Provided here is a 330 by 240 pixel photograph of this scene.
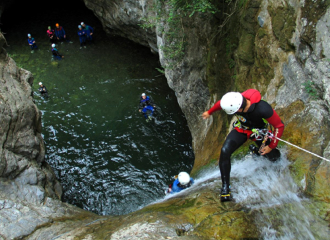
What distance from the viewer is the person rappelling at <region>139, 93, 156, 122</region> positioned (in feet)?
37.2

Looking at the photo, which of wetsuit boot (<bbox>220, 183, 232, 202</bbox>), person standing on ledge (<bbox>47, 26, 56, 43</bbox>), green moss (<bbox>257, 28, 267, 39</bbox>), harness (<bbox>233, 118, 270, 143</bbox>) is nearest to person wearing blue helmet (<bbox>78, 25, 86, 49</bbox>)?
person standing on ledge (<bbox>47, 26, 56, 43</bbox>)

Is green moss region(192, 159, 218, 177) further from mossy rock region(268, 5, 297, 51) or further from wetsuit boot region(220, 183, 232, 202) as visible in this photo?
mossy rock region(268, 5, 297, 51)

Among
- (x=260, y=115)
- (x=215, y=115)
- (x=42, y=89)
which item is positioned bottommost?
(x=215, y=115)

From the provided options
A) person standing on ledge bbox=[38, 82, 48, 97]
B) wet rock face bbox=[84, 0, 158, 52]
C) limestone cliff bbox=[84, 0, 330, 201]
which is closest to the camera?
limestone cliff bbox=[84, 0, 330, 201]

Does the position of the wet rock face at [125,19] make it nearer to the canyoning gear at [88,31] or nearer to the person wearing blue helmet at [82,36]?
the canyoning gear at [88,31]

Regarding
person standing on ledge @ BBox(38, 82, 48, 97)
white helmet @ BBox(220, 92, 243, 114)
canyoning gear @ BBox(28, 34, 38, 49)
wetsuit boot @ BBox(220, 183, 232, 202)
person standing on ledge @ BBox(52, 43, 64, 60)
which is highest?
canyoning gear @ BBox(28, 34, 38, 49)

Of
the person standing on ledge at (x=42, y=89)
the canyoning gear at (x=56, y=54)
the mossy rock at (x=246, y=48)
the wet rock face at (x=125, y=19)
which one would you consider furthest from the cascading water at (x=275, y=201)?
the canyoning gear at (x=56, y=54)

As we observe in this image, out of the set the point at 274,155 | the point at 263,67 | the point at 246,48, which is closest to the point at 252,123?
the point at 274,155

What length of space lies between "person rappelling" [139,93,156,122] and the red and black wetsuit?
684cm

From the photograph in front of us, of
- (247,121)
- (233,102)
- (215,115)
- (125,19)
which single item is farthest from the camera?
(125,19)

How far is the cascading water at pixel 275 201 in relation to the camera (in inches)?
156

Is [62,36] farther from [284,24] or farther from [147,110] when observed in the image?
[284,24]

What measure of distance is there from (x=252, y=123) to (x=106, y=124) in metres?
8.52

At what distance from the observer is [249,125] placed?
464 centimetres
